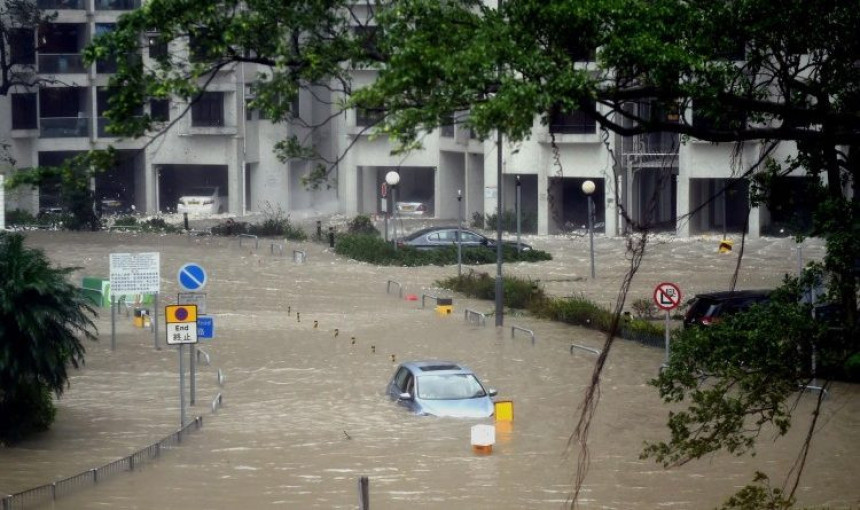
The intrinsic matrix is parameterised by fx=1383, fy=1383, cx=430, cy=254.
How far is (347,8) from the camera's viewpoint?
10.2 metres

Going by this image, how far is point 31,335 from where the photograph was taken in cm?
1686

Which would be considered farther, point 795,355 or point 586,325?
point 586,325

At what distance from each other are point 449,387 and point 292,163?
44885 mm

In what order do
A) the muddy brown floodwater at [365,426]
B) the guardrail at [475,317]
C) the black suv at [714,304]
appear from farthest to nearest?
the guardrail at [475,317] < the black suv at [714,304] < the muddy brown floodwater at [365,426]

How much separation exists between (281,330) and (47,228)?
2375 cm

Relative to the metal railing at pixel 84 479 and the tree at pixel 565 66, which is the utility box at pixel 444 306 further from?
the tree at pixel 565 66

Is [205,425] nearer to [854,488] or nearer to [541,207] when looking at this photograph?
[854,488]

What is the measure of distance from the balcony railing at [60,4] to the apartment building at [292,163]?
5cm

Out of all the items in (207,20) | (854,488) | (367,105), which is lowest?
(854,488)

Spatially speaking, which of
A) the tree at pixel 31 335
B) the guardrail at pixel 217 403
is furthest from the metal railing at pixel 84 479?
the guardrail at pixel 217 403

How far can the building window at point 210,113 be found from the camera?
57781 mm

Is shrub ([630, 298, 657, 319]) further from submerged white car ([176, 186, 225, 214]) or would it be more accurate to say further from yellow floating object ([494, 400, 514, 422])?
submerged white car ([176, 186, 225, 214])

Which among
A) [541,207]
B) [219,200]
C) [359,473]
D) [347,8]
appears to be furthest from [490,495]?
[219,200]

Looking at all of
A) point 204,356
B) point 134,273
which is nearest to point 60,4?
point 204,356
